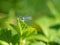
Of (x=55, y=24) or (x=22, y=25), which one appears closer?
(x=22, y=25)

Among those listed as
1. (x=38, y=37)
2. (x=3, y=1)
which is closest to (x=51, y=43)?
(x=38, y=37)

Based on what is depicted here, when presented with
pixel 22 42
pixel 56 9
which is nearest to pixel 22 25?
pixel 22 42

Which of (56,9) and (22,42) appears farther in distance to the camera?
(56,9)

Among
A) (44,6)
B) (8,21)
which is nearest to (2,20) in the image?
(8,21)

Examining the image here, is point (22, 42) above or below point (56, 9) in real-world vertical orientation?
below

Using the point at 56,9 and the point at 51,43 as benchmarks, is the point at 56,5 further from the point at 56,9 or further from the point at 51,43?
the point at 51,43

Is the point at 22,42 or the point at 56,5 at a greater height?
the point at 56,5

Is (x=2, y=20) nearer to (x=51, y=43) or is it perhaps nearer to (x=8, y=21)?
(x=8, y=21)
